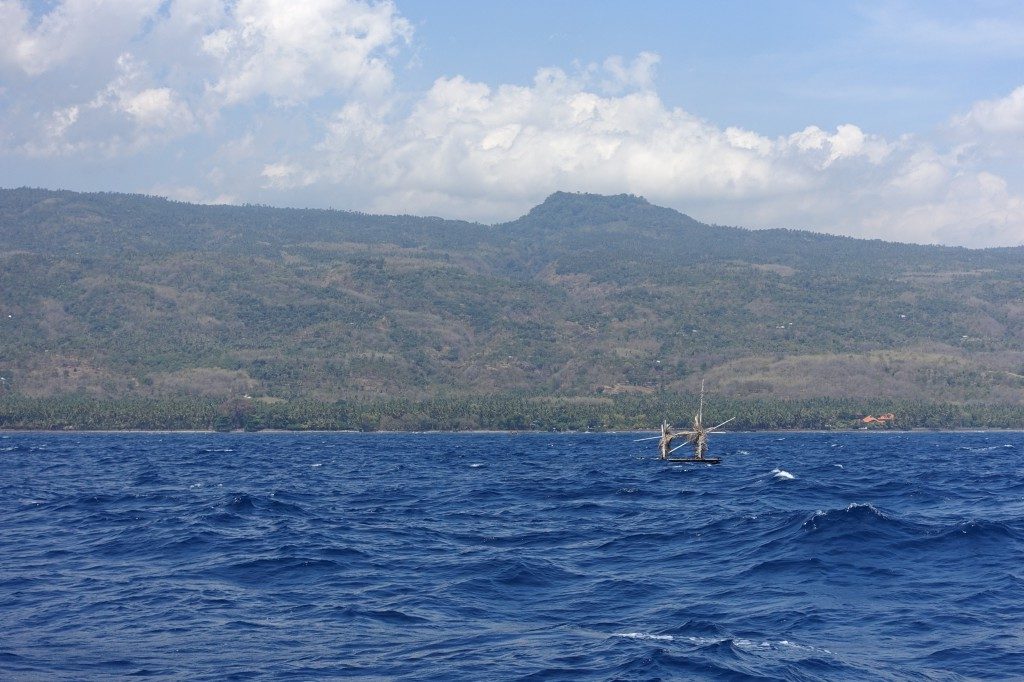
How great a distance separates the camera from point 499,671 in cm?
2831

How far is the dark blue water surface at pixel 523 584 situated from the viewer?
29359 mm

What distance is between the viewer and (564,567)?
40.8 metres

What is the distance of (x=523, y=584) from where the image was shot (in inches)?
1507

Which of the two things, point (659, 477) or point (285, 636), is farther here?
point (659, 477)

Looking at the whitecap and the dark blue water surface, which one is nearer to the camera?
the dark blue water surface

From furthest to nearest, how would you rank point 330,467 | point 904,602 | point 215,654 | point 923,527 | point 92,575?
point 330,467 → point 923,527 → point 92,575 → point 904,602 → point 215,654

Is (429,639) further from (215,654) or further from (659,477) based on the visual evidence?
(659,477)

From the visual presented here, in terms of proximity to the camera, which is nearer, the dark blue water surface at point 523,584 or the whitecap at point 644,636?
the dark blue water surface at point 523,584

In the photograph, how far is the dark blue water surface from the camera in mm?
29359

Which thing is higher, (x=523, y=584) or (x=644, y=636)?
(x=644, y=636)

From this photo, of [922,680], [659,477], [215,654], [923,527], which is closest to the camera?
[922,680]

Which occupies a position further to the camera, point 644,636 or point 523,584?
point 523,584

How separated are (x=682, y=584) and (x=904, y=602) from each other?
686cm

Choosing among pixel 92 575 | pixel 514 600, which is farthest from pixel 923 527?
pixel 92 575
